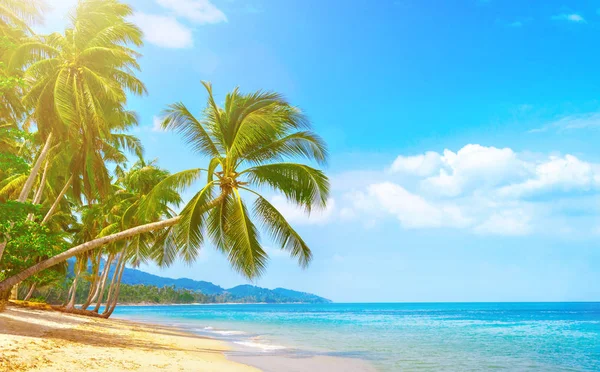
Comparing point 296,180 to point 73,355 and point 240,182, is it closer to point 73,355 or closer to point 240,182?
point 240,182

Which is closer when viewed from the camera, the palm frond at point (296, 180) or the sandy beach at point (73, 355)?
the sandy beach at point (73, 355)

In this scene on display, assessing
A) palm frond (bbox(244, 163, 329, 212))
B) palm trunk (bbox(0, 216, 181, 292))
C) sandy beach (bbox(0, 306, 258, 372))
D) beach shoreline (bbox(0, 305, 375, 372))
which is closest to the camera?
sandy beach (bbox(0, 306, 258, 372))

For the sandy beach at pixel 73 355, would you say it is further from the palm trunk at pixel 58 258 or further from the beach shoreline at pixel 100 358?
the palm trunk at pixel 58 258

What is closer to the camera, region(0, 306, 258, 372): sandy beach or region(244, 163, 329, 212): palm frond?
region(0, 306, 258, 372): sandy beach

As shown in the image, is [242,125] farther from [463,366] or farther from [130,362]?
[463,366]

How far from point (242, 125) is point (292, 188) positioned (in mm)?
2052

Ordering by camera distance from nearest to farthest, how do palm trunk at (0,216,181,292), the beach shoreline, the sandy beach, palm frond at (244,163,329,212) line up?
the sandy beach, the beach shoreline, palm trunk at (0,216,181,292), palm frond at (244,163,329,212)

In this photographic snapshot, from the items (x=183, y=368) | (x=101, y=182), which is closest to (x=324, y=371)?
(x=183, y=368)

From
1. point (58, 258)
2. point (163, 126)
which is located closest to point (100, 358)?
point (58, 258)

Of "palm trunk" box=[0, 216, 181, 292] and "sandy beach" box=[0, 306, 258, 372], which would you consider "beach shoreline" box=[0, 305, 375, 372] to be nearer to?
"sandy beach" box=[0, 306, 258, 372]

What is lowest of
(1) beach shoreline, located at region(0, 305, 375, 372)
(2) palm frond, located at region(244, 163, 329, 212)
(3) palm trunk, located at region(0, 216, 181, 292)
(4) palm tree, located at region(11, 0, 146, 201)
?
(1) beach shoreline, located at region(0, 305, 375, 372)

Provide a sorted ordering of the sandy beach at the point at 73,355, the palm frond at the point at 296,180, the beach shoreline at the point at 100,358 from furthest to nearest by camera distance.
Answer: the palm frond at the point at 296,180, the beach shoreline at the point at 100,358, the sandy beach at the point at 73,355

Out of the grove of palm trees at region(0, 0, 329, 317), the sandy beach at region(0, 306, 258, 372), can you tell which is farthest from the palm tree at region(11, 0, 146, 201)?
the sandy beach at region(0, 306, 258, 372)

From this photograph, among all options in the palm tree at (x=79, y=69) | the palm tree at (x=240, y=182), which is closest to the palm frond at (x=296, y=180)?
the palm tree at (x=240, y=182)
